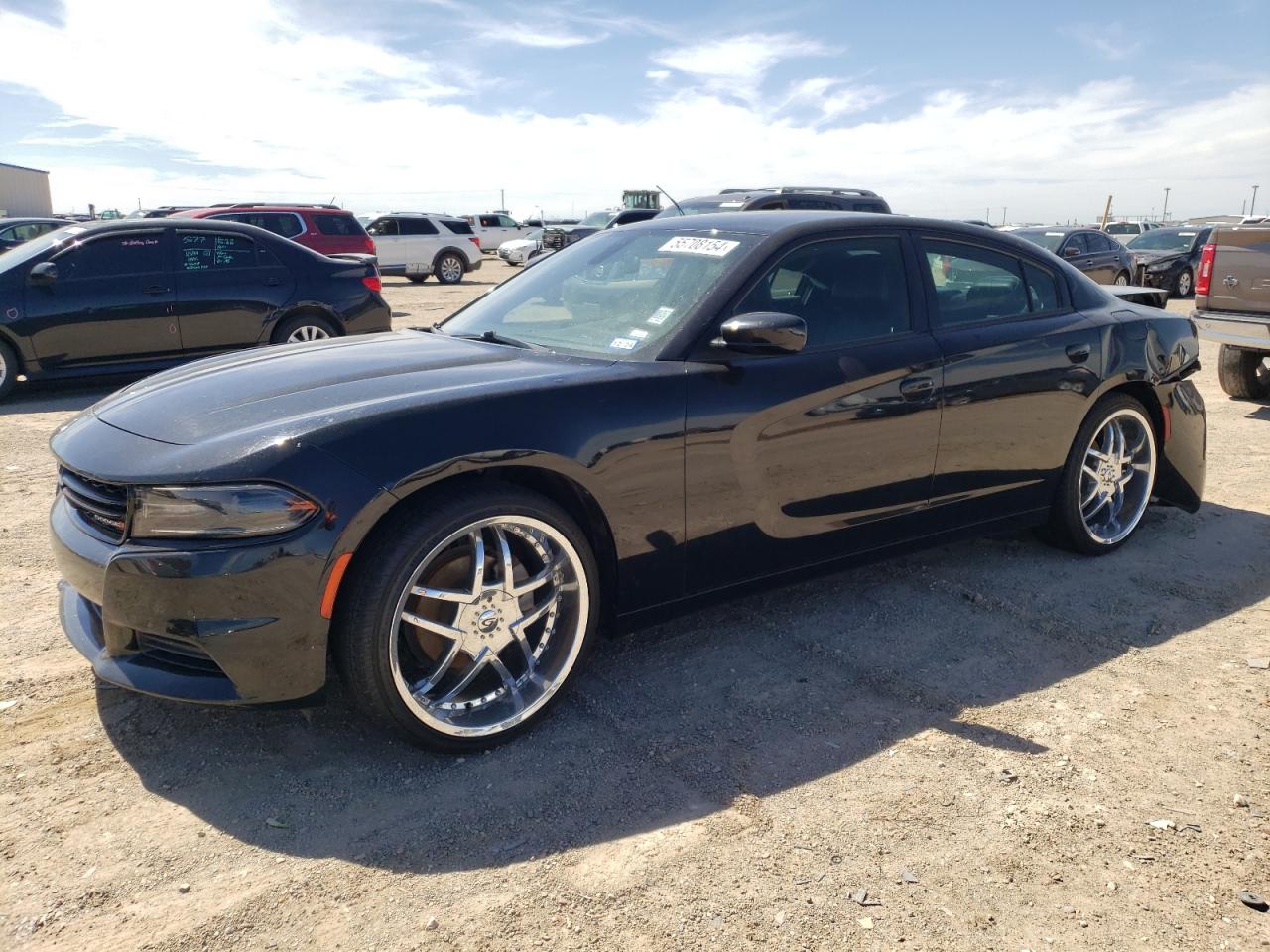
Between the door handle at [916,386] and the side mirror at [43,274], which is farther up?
the side mirror at [43,274]

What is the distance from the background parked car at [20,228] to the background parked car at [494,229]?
830 inches

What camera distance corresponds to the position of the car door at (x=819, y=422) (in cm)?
322

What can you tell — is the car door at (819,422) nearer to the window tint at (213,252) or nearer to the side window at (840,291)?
the side window at (840,291)

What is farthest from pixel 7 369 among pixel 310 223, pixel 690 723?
pixel 310 223

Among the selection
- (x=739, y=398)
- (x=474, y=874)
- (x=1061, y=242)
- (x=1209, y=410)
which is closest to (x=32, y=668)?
(x=474, y=874)

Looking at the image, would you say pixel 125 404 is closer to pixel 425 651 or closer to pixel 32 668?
pixel 32 668

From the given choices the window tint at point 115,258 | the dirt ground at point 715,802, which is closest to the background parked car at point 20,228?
the window tint at point 115,258

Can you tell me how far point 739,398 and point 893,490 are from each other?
0.87 meters

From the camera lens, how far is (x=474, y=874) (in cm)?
234

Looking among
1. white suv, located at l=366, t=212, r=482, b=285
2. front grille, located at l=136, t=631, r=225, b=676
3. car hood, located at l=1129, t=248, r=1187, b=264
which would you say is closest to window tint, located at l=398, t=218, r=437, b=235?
white suv, located at l=366, t=212, r=482, b=285

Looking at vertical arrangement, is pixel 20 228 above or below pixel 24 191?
below

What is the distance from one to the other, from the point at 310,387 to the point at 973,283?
2.78 m

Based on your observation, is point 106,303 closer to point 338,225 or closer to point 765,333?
point 765,333

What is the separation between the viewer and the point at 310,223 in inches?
665
